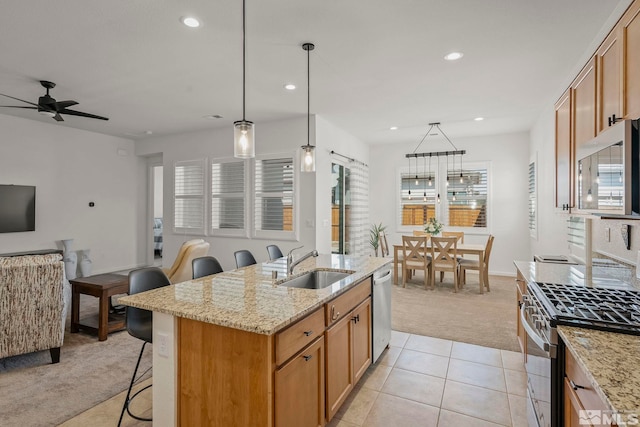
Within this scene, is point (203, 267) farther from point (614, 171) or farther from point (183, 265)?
point (614, 171)

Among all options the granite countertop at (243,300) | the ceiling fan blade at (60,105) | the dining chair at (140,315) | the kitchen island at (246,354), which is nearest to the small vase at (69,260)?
the ceiling fan blade at (60,105)

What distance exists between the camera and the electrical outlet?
170 cm

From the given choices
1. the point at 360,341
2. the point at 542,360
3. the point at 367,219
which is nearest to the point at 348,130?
the point at 367,219

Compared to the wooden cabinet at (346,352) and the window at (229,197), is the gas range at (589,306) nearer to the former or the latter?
the wooden cabinet at (346,352)

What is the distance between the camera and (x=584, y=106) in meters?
2.38

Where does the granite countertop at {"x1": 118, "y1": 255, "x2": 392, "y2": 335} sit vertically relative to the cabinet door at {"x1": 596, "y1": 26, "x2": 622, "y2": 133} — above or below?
below

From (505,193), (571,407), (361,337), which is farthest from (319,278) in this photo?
(505,193)

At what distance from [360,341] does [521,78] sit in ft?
11.3

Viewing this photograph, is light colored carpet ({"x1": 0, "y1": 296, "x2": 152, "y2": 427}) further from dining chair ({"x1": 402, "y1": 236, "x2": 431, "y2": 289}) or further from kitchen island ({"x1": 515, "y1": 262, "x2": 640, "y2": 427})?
dining chair ({"x1": 402, "y1": 236, "x2": 431, "y2": 289})

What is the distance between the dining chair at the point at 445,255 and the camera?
5.16 metres

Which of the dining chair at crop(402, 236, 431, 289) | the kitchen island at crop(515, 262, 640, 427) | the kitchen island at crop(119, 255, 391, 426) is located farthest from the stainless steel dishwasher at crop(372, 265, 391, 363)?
the dining chair at crop(402, 236, 431, 289)

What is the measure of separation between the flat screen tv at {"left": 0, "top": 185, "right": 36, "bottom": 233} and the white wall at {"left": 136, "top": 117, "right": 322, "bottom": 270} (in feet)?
6.78

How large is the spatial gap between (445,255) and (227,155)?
418 centimetres

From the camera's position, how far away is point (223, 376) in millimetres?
1560
